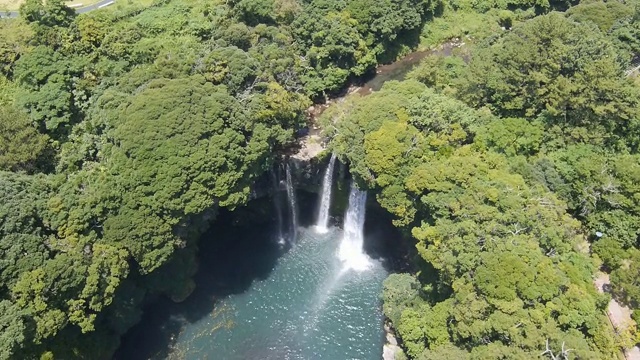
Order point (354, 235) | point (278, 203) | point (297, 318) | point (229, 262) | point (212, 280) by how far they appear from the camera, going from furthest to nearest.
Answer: point (278, 203), point (354, 235), point (229, 262), point (212, 280), point (297, 318)

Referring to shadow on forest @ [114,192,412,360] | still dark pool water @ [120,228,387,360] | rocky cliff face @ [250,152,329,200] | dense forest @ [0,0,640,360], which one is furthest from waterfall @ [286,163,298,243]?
dense forest @ [0,0,640,360]

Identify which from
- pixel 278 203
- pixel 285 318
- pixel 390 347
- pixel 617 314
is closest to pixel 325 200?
pixel 278 203

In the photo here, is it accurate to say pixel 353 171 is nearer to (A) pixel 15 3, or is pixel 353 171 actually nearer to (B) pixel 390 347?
(B) pixel 390 347

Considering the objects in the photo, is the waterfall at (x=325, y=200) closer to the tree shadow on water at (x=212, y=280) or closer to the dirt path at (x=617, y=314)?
the tree shadow on water at (x=212, y=280)

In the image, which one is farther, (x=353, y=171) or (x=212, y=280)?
(x=212, y=280)

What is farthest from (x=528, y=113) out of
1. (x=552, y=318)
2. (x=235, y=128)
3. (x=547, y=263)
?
(x=235, y=128)

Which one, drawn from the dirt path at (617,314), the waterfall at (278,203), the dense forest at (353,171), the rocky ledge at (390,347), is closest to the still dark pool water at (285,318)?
the rocky ledge at (390,347)

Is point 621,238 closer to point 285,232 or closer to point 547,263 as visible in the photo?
point 547,263
